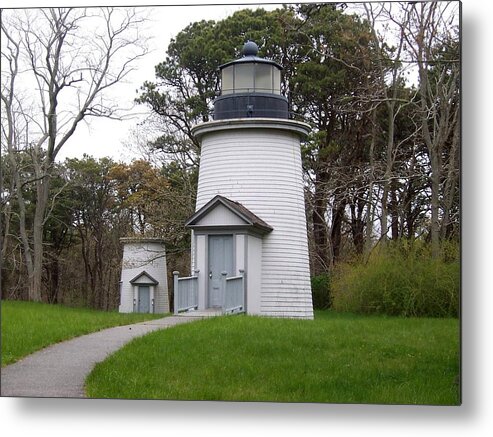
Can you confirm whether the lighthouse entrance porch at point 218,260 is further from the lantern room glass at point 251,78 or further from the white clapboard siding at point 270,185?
the lantern room glass at point 251,78

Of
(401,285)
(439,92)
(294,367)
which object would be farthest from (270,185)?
(294,367)

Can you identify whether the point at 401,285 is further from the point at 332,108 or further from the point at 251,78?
the point at 251,78

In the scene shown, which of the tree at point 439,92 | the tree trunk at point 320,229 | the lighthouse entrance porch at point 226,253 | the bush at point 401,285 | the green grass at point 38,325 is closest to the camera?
the tree at point 439,92

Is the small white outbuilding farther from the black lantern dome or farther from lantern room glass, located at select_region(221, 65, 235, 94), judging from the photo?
lantern room glass, located at select_region(221, 65, 235, 94)

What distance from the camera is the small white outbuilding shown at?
10.5 metres

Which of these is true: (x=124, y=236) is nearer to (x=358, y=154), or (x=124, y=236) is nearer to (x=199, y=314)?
(x=199, y=314)

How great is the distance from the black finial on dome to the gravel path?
4.10 metres

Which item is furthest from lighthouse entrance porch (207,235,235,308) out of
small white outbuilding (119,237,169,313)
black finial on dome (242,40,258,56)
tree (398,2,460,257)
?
tree (398,2,460,257)

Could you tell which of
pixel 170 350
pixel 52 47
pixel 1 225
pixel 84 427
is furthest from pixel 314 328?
A: pixel 52 47

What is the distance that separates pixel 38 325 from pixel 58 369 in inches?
39.1

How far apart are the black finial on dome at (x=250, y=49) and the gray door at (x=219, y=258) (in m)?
2.27

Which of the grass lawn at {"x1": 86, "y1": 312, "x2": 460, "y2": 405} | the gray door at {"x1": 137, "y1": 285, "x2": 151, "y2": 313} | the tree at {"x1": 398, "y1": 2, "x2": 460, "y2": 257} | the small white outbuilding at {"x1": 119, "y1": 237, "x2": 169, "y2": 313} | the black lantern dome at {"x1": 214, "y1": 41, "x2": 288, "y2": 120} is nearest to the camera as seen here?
the grass lawn at {"x1": 86, "y1": 312, "x2": 460, "y2": 405}

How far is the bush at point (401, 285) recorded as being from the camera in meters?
8.02

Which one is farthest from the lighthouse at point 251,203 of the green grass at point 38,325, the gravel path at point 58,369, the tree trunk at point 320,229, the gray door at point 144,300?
the gravel path at point 58,369
